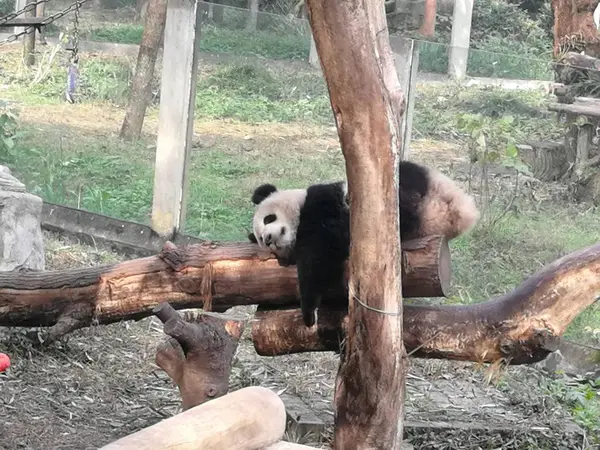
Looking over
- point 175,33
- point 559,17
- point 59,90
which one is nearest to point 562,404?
point 175,33

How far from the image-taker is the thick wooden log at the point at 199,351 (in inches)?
134

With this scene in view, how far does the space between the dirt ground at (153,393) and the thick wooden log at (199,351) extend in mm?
843

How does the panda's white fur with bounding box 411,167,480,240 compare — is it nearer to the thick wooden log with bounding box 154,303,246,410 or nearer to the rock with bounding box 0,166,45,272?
the thick wooden log with bounding box 154,303,246,410

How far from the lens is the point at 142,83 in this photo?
775cm

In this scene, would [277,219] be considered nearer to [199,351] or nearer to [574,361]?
[199,351]

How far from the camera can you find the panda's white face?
4109 millimetres

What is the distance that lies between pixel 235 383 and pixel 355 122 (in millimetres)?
2353

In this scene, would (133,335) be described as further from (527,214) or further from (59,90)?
(59,90)

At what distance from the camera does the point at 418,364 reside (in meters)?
5.62

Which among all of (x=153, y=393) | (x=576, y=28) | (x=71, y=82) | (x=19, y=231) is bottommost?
(x=153, y=393)

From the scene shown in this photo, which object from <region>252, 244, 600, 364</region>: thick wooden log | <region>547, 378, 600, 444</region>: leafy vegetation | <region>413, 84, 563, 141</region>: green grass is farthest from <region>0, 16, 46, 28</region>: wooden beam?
<region>547, 378, 600, 444</region>: leafy vegetation

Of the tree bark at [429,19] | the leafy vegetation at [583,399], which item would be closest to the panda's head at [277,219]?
the leafy vegetation at [583,399]

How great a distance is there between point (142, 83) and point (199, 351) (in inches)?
186

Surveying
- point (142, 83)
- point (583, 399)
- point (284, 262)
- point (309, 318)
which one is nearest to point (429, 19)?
point (142, 83)
